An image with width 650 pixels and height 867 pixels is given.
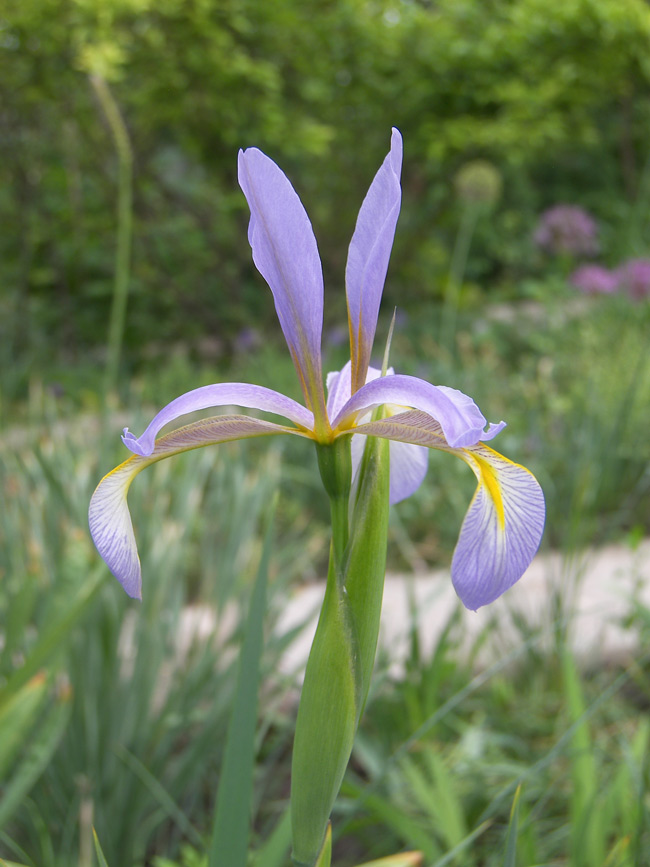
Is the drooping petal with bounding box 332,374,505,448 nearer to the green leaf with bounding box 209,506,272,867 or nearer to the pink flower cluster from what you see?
the green leaf with bounding box 209,506,272,867

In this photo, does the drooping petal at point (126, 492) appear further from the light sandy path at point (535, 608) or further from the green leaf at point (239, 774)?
the light sandy path at point (535, 608)

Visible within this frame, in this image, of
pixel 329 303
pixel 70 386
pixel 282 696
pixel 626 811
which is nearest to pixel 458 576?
pixel 626 811

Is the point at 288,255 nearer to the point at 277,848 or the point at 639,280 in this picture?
the point at 277,848

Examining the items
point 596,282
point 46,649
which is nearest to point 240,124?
point 596,282

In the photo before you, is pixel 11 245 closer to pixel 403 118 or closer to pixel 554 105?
pixel 403 118

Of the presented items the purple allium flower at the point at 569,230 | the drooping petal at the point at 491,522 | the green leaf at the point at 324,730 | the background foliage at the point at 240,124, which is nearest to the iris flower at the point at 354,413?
the drooping petal at the point at 491,522

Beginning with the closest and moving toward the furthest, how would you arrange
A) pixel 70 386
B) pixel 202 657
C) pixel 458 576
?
pixel 458 576 → pixel 202 657 → pixel 70 386

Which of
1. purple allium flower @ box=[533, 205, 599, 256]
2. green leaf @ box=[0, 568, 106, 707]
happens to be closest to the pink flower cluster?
purple allium flower @ box=[533, 205, 599, 256]
